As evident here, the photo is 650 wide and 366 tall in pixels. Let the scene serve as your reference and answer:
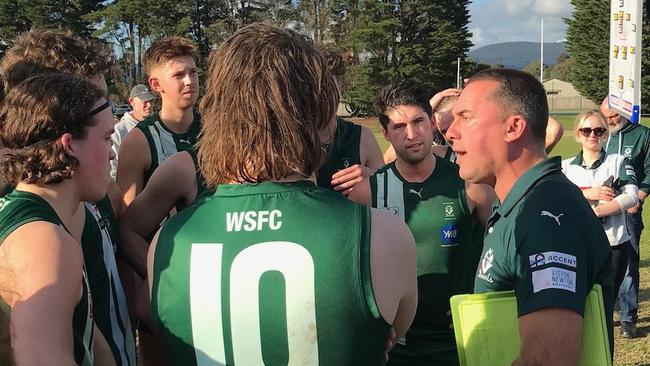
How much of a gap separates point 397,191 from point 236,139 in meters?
2.03

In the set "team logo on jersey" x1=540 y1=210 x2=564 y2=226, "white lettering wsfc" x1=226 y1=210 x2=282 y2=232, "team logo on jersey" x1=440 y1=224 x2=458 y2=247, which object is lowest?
"team logo on jersey" x1=440 y1=224 x2=458 y2=247

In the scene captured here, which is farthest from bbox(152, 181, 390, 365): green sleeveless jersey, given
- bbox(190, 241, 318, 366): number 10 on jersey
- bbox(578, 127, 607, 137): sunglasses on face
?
bbox(578, 127, 607, 137): sunglasses on face

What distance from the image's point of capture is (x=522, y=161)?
2473 millimetres

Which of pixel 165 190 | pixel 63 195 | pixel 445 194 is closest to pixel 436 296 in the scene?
pixel 445 194

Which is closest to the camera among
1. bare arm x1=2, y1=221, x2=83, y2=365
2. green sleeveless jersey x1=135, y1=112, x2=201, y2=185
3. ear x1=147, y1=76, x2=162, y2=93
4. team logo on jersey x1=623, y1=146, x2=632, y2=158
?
bare arm x1=2, y1=221, x2=83, y2=365

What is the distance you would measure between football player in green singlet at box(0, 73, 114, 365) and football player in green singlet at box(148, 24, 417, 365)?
0.26 meters

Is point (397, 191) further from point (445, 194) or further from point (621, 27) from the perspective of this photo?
point (621, 27)

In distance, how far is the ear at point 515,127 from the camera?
2447 millimetres

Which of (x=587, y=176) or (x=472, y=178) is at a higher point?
(x=472, y=178)

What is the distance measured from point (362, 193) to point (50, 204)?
2.11 meters

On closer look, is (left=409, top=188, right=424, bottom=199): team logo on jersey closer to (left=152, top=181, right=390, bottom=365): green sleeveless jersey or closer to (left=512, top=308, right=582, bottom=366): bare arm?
(left=512, top=308, right=582, bottom=366): bare arm

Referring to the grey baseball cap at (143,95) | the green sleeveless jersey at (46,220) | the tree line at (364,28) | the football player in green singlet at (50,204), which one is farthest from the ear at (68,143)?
the tree line at (364,28)

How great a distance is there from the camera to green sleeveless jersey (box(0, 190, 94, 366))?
1706 millimetres

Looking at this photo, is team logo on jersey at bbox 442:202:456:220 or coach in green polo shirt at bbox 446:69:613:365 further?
team logo on jersey at bbox 442:202:456:220
